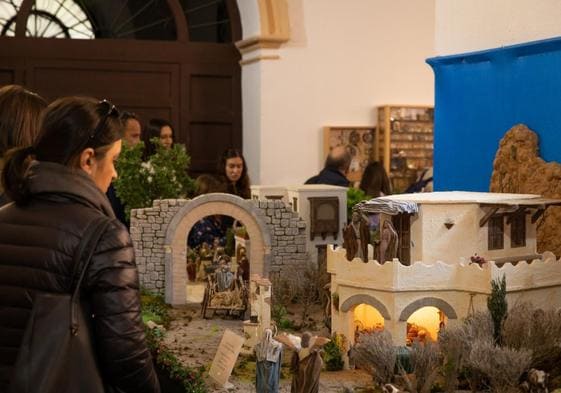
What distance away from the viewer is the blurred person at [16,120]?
510 cm

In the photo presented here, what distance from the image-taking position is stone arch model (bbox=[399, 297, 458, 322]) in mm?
6602

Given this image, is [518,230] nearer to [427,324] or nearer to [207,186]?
[427,324]

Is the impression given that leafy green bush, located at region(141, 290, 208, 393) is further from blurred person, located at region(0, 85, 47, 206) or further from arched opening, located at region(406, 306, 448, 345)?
blurred person, located at region(0, 85, 47, 206)

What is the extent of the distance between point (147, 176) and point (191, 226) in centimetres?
98

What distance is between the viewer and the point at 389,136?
13.4 metres

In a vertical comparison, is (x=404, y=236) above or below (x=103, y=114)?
below

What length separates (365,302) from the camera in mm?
6785

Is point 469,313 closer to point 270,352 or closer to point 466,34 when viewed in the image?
point 270,352

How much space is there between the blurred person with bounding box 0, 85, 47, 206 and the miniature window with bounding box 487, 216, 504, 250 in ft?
10.4

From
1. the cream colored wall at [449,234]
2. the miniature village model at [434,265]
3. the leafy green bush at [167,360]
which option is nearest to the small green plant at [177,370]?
the leafy green bush at [167,360]

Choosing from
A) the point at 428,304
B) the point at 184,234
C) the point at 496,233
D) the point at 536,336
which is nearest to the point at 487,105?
the point at 496,233

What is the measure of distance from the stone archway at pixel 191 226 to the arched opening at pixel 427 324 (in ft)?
8.81

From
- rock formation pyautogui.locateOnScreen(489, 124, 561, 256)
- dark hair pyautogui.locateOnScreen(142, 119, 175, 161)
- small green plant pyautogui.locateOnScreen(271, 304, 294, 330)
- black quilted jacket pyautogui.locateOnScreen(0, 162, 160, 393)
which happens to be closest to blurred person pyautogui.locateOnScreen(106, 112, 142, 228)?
dark hair pyautogui.locateOnScreen(142, 119, 175, 161)

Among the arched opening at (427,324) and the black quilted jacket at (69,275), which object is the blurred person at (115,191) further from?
the black quilted jacket at (69,275)
